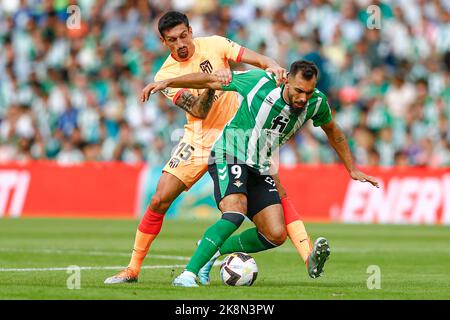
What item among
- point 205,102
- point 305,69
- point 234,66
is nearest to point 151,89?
point 205,102

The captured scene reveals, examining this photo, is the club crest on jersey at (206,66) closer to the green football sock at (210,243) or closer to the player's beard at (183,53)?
the player's beard at (183,53)

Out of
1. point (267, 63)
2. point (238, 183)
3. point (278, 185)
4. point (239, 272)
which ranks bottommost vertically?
point (239, 272)

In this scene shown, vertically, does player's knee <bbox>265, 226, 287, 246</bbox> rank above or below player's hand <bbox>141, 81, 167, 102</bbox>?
below

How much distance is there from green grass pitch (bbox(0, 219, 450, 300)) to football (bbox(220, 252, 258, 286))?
0.17 metres

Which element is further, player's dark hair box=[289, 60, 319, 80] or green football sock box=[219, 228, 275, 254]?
green football sock box=[219, 228, 275, 254]

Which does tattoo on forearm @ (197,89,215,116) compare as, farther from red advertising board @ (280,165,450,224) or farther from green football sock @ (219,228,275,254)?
red advertising board @ (280,165,450,224)

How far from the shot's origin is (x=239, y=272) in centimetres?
1010

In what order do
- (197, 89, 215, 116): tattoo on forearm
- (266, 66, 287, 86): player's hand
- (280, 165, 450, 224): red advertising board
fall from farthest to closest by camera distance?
(280, 165, 450, 224): red advertising board < (197, 89, 215, 116): tattoo on forearm < (266, 66, 287, 86): player's hand

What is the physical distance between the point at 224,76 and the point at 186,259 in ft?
13.4

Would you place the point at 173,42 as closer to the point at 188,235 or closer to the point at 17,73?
the point at 188,235

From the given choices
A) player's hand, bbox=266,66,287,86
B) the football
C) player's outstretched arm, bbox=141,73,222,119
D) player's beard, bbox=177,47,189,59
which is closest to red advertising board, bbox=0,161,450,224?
player's beard, bbox=177,47,189,59

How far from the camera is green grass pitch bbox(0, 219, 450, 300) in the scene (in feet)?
30.5

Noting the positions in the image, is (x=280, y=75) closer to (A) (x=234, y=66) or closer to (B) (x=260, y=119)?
(B) (x=260, y=119)

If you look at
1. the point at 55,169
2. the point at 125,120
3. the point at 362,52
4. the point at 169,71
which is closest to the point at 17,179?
the point at 55,169
